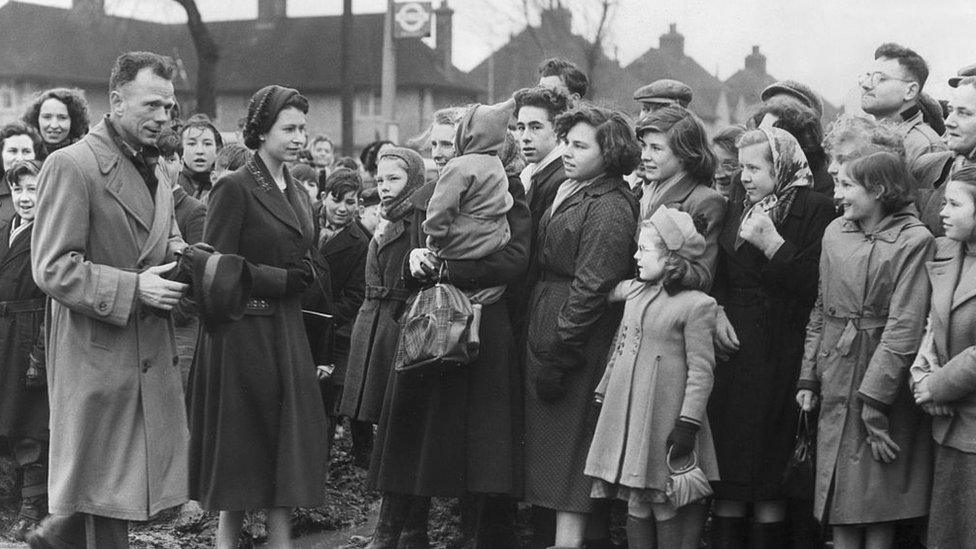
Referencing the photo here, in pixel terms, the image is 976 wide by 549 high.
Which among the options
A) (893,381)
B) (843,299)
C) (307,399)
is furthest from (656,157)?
A: (307,399)

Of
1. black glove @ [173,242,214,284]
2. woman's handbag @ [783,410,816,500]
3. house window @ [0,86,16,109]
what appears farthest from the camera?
house window @ [0,86,16,109]

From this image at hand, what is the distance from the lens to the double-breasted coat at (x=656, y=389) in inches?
227

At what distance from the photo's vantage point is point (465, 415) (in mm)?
6535

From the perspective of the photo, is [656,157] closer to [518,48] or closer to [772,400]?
[772,400]

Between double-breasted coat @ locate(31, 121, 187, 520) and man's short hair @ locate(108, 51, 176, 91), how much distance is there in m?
0.24

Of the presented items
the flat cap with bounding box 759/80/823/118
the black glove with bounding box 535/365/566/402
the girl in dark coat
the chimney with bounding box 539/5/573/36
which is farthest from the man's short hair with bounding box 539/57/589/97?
the chimney with bounding box 539/5/573/36

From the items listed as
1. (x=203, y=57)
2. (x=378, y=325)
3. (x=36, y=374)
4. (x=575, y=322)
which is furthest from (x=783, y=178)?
(x=203, y=57)

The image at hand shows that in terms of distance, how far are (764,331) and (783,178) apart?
0.77m

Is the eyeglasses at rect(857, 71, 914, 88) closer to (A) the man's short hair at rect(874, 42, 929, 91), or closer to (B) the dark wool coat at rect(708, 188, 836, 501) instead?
(A) the man's short hair at rect(874, 42, 929, 91)

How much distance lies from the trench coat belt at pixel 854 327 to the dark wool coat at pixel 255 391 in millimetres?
2551

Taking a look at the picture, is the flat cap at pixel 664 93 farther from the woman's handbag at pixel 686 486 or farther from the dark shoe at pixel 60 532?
the dark shoe at pixel 60 532

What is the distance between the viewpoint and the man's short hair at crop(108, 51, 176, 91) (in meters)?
5.57

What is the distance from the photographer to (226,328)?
232 inches

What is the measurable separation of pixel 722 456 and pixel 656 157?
1540 millimetres
